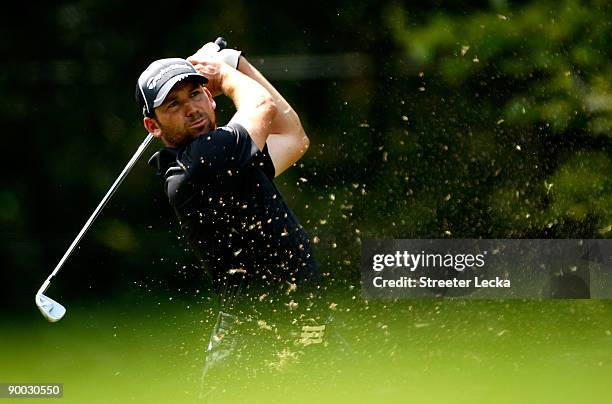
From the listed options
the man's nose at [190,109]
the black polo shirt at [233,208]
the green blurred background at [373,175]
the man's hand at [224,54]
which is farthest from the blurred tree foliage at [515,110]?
the man's nose at [190,109]

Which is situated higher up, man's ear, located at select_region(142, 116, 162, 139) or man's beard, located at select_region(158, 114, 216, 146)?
man's ear, located at select_region(142, 116, 162, 139)

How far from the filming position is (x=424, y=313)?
3.71 m

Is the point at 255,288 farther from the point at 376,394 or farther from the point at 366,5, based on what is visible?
the point at 366,5

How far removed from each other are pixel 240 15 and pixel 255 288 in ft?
5.47

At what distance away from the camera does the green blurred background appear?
370cm

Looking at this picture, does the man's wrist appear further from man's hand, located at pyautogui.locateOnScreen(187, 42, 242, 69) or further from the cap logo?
the cap logo

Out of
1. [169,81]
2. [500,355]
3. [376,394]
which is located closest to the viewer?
[169,81]

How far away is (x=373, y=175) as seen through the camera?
3939 mm

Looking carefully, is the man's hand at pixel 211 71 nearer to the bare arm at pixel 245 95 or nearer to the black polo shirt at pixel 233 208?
the bare arm at pixel 245 95

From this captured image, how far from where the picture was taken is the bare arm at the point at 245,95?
2.52 meters

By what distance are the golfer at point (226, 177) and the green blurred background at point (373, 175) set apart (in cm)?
106

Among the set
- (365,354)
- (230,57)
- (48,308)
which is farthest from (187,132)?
(365,354)

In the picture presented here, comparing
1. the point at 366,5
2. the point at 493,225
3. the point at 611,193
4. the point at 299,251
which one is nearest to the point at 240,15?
the point at 366,5

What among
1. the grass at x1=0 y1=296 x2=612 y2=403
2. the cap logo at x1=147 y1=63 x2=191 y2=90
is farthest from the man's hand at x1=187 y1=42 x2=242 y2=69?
the grass at x1=0 y1=296 x2=612 y2=403
